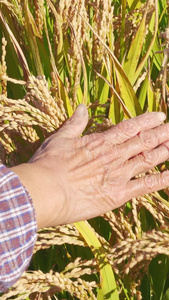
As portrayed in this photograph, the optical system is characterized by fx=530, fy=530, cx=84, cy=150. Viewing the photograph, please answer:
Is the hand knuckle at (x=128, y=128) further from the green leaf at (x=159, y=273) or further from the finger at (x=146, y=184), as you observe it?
the green leaf at (x=159, y=273)

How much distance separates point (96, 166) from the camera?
1.54m

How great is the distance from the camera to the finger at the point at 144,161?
1.55 meters

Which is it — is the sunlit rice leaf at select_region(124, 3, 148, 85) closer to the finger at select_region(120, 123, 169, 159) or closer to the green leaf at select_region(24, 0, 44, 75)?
the green leaf at select_region(24, 0, 44, 75)

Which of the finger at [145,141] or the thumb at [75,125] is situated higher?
the thumb at [75,125]

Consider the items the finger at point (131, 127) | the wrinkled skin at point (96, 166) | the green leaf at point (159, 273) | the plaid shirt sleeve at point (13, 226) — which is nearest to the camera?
the plaid shirt sleeve at point (13, 226)

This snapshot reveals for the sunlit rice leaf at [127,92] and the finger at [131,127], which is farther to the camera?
the sunlit rice leaf at [127,92]

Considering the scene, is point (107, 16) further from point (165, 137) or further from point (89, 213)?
point (89, 213)

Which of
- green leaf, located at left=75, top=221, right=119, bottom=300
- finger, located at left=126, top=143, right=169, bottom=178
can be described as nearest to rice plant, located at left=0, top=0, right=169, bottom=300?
green leaf, located at left=75, top=221, right=119, bottom=300

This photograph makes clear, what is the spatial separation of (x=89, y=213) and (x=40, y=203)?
19 cm

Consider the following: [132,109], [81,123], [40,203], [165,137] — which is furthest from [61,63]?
[40,203]

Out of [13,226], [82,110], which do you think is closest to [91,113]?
[82,110]

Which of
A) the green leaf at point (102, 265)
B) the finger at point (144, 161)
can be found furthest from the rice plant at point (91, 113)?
the finger at point (144, 161)

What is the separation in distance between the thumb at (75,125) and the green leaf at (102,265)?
282 mm

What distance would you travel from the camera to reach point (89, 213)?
1539 mm
